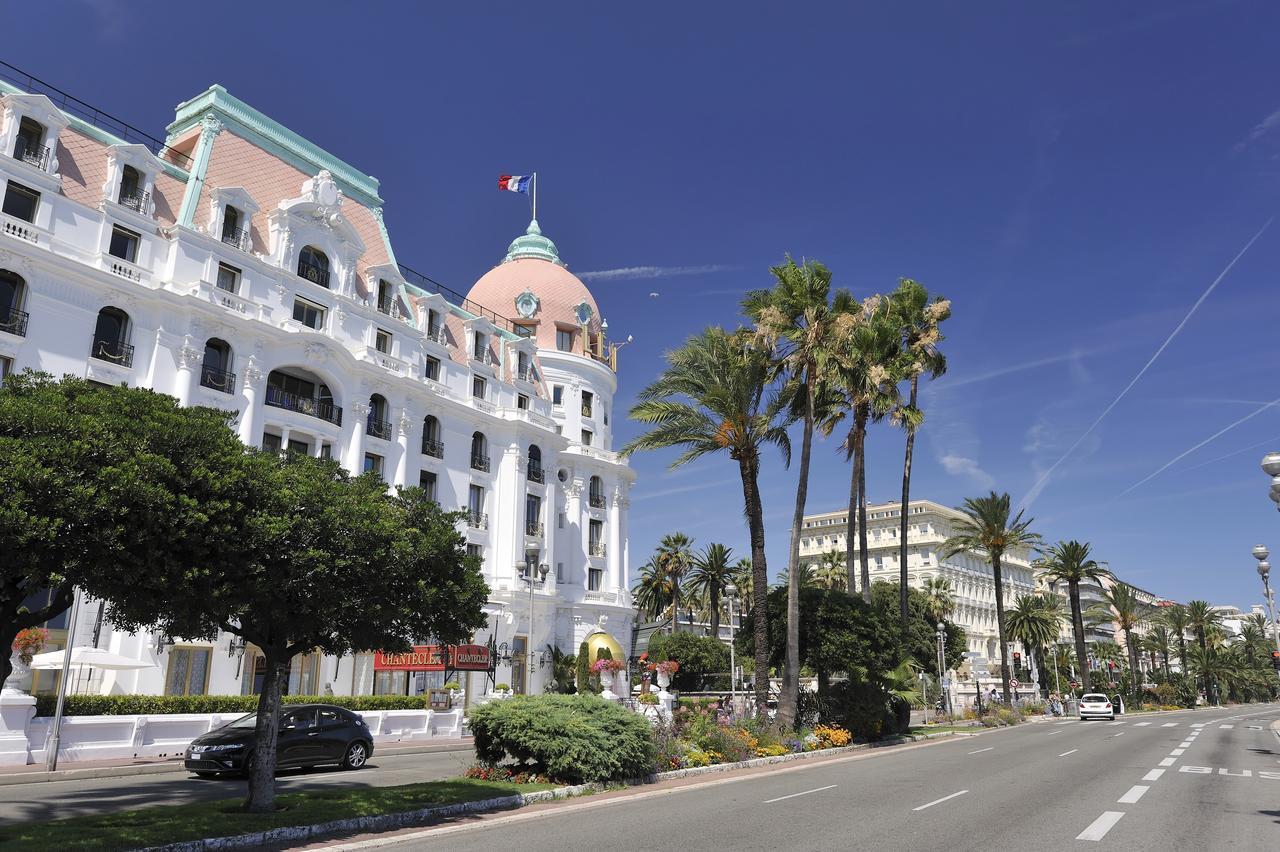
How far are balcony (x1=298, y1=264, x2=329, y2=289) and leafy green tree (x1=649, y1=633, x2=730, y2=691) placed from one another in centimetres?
3722

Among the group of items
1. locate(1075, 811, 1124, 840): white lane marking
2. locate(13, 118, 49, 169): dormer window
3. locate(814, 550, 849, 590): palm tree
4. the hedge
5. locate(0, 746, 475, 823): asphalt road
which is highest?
locate(13, 118, 49, 169): dormer window

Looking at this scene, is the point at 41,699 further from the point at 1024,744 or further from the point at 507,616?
the point at 1024,744

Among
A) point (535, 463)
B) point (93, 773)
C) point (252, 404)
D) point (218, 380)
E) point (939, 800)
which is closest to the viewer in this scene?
point (939, 800)

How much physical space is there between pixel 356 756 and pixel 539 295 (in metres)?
40.0

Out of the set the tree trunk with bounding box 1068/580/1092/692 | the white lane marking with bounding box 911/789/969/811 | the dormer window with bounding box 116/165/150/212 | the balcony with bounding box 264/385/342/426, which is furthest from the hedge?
the tree trunk with bounding box 1068/580/1092/692

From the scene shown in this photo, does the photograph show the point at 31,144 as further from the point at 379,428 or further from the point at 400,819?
the point at 400,819

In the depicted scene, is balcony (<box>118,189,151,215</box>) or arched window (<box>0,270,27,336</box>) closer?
arched window (<box>0,270,27,336</box>)

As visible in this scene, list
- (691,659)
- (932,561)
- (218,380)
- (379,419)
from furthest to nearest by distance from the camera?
(932,561), (691,659), (379,419), (218,380)

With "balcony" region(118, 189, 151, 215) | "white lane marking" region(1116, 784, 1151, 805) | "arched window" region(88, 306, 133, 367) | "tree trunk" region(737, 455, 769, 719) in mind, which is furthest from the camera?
"balcony" region(118, 189, 151, 215)

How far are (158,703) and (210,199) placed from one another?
71.0ft

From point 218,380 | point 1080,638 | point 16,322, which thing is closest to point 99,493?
point 16,322

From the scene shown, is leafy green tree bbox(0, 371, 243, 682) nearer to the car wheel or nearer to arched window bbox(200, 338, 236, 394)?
the car wheel

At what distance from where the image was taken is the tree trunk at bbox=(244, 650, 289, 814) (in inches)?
475

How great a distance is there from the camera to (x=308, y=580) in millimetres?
11625
